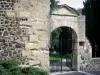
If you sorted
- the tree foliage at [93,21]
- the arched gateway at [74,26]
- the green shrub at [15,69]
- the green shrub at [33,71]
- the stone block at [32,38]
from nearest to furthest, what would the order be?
the green shrub at [15,69] < the green shrub at [33,71] < the stone block at [32,38] < the arched gateway at [74,26] < the tree foliage at [93,21]

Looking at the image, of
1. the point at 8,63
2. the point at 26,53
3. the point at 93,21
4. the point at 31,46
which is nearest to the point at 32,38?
the point at 31,46

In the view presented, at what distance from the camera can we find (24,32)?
26.1ft

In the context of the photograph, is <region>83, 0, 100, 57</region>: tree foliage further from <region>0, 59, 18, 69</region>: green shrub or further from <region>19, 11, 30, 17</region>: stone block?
<region>0, 59, 18, 69</region>: green shrub

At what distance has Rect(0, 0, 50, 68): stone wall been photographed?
789 centimetres

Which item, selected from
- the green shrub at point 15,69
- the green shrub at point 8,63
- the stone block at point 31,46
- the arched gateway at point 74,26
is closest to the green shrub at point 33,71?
the green shrub at point 15,69

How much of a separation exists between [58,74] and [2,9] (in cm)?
780

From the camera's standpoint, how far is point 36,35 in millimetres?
8039

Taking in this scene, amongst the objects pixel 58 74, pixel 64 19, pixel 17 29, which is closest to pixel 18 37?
pixel 17 29

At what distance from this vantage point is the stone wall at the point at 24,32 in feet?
25.9

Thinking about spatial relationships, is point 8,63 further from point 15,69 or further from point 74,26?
point 74,26

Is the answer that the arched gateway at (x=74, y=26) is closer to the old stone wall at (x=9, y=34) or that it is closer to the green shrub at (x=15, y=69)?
the old stone wall at (x=9, y=34)

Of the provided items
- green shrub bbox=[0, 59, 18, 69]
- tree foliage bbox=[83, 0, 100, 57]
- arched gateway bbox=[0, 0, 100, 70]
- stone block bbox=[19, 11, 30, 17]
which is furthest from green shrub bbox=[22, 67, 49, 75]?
tree foliage bbox=[83, 0, 100, 57]

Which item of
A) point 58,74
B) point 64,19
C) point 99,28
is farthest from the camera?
point 99,28

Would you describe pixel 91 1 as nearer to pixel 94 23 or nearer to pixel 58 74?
pixel 94 23
